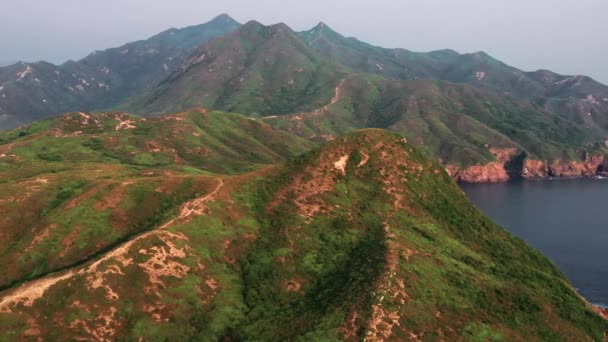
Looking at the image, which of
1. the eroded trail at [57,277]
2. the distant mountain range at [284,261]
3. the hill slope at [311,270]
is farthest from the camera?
the distant mountain range at [284,261]

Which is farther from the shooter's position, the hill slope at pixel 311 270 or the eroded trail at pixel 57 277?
the hill slope at pixel 311 270

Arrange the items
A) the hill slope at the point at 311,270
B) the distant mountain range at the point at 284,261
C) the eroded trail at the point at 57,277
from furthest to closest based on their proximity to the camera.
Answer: the distant mountain range at the point at 284,261 < the hill slope at the point at 311,270 < the eroded trail at the point at 57,277

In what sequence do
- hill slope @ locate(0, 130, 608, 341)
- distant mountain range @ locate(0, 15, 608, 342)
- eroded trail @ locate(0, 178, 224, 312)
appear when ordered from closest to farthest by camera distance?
1. eroded trail @ locate(0, 178, 224, 312)
2. hill slope @ locate(0, 130, 608, 341)
3. distant mountain range @ locate(0, 15, 608, 342)

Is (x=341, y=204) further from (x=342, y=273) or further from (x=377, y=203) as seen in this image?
(x=342, y=273)

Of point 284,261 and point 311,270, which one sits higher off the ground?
point 284,261

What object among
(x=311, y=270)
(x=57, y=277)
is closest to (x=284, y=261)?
(x=311, y=270)

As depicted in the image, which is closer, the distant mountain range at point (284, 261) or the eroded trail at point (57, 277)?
the eroded trail at point (57, 277)

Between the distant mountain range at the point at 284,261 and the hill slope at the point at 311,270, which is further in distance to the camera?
the distant mountain range at the point at 284,261

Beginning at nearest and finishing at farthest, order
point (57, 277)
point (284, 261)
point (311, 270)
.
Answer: point (57, 277) < point (311, 270) < point (284, 261)

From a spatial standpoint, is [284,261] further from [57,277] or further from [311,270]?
[57,277]
